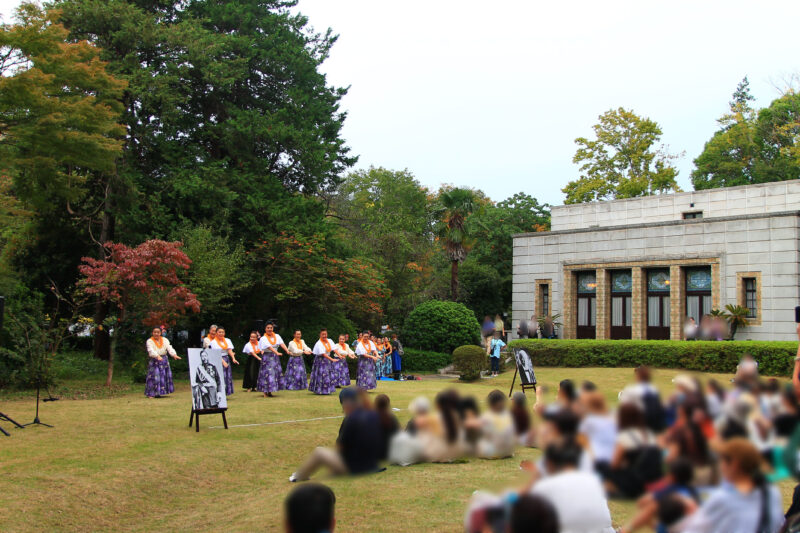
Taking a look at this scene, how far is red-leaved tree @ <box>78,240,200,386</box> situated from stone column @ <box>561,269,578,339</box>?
20.4 meters

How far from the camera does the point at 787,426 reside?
1.50 m

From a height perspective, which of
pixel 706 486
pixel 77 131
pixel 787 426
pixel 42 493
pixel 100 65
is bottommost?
pixel 42 493

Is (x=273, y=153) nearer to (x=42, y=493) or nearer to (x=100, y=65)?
(x=100, y=65)

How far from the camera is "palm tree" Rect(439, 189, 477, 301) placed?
3703 cm

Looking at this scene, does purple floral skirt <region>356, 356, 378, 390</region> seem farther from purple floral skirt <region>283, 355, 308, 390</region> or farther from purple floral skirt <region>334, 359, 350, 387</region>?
purple floral skirt <region>283, 355, 308, 390</region>

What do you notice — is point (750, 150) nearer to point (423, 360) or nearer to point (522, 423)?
point (423, 360)

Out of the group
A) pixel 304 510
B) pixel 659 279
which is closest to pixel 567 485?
pixel 304 510

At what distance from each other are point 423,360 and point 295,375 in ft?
27.2

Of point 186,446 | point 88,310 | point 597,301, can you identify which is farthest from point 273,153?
point 186,446

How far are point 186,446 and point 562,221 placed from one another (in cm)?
3209

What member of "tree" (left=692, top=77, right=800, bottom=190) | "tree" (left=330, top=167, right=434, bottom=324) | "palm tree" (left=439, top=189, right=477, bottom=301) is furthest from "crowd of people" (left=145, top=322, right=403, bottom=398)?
"tree" (left=692, top=77, right=800, bottom=190)

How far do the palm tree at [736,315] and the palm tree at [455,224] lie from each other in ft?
46.4

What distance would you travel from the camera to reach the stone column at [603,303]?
→ 33.1m

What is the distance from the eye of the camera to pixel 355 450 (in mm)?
1570
